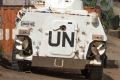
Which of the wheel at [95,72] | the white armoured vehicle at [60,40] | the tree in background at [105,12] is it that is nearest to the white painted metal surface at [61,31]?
the white armoured vehicle at [60,40]

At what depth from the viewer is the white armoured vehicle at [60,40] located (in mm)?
11719

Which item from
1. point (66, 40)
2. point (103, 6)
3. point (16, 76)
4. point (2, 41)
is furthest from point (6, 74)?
point (103, 6)

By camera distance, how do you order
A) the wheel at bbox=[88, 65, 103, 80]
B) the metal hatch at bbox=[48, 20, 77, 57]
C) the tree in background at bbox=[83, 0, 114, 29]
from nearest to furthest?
the metal hatch at bbox=[48, 20, 77, 57], the wheel at bbox=[88, 65, 103, 80], the tree in background at bbox=[83, 0, 114, 29]

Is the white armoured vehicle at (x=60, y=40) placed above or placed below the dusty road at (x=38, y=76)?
above

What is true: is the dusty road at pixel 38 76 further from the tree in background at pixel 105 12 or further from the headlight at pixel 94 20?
the tree in background at pixel 105 12

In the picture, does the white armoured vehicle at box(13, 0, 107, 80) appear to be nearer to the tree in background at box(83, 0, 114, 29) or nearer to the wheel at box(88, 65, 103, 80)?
the wheel at box(88, 65, 103, 80)

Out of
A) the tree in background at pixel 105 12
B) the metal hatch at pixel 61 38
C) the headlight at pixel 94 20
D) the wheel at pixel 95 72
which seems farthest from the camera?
the tree in background at pixel 105 12

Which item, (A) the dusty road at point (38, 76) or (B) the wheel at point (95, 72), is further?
(B) the wheel at point (95, 72)

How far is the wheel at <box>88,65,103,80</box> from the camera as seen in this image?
474 inches

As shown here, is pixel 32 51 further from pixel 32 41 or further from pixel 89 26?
pixel 89 26

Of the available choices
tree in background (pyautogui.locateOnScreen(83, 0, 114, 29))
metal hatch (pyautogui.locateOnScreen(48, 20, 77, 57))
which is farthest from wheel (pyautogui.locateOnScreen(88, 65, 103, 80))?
tree in background (pyautogui.locateOnScreen(83, 0, 114, 29))

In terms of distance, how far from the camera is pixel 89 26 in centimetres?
1191

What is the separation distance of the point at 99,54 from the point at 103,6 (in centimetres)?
1764

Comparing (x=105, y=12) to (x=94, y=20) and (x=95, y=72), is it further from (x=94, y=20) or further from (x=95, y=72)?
(x=94, y=20)
